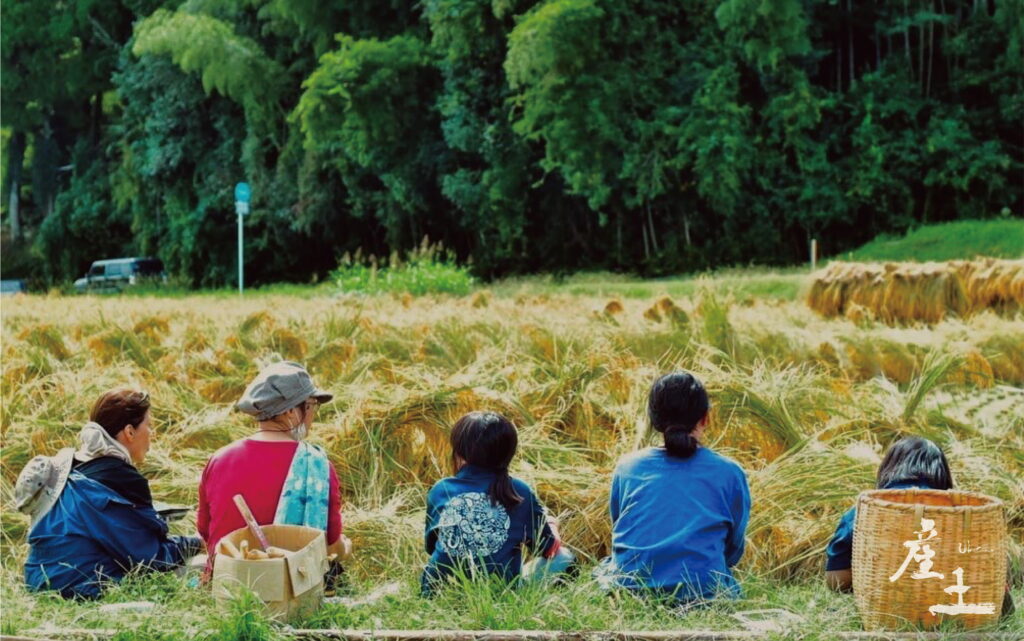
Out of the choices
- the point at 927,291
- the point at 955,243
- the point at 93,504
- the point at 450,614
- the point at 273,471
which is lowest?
the point at 450,614

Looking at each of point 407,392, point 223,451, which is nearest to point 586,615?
point 223,451

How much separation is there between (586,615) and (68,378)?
398 cm

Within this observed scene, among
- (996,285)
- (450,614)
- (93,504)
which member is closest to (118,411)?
(93,504)

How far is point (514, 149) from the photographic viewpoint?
2375 cm

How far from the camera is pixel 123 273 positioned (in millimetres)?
31562

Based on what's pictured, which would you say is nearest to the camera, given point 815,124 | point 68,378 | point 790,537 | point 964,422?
point 790,537

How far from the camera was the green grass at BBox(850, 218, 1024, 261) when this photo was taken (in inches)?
770

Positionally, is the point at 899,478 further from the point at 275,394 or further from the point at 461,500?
the point at 275,394

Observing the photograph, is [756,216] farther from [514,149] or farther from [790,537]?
[790,537]

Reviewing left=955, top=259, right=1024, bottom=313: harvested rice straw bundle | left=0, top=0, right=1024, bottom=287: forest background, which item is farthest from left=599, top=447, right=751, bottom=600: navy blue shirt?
left=0, top=0, right=1024, bottom=287: forest background

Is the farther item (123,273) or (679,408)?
(123,273)

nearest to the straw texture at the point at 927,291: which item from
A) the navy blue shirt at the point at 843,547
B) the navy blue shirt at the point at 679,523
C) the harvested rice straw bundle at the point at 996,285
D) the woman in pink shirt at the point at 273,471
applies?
the harvested rice straw bundle at the point at 996,285

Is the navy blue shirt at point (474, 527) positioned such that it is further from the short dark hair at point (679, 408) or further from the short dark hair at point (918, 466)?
the short dark hair at point (918, 466)

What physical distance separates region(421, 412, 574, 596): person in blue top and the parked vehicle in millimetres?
27271
